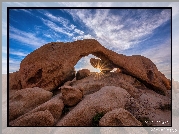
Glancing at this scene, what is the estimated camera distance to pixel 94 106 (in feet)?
22.9

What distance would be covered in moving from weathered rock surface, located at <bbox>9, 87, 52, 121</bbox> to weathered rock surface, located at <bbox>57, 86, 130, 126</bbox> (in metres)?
1.66

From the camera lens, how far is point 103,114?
6773mm

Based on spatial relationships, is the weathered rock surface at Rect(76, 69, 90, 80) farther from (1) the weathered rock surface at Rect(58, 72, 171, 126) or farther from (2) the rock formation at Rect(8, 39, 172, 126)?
(1) the weathered rock surface at Rect(58, 72, 171, 126)

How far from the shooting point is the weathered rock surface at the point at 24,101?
23.0ft

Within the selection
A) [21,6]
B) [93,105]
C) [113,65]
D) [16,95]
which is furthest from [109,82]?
[21,6]

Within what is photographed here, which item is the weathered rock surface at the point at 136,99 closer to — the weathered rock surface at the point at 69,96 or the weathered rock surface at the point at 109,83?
the weathered rock surface at the point at 109,83

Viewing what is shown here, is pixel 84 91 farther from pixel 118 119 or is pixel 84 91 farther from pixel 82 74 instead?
pixel 118 119

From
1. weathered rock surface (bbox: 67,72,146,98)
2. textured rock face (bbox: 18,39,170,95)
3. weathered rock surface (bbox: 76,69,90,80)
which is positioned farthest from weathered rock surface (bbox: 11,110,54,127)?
weathered rock surface (bbox: 76,69,90,80)

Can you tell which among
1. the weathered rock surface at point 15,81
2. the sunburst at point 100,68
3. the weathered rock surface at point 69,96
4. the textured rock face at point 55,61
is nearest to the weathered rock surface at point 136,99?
the sunburst at point 100,68

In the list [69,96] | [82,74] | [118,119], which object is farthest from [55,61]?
[118,119]

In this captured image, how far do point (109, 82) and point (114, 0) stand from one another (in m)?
5.47

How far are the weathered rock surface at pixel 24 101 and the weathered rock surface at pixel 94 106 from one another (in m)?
1.66

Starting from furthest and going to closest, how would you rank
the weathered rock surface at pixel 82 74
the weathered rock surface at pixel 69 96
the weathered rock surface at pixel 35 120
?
the weathered rock surface at pixel 82 74 → the weathered rock surface at pixel 69 96 → the weathered rock surface at pixel 35 120

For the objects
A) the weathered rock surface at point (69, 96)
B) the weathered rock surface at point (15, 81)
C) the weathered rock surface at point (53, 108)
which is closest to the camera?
the weathered rock surface at point (53, 108)
